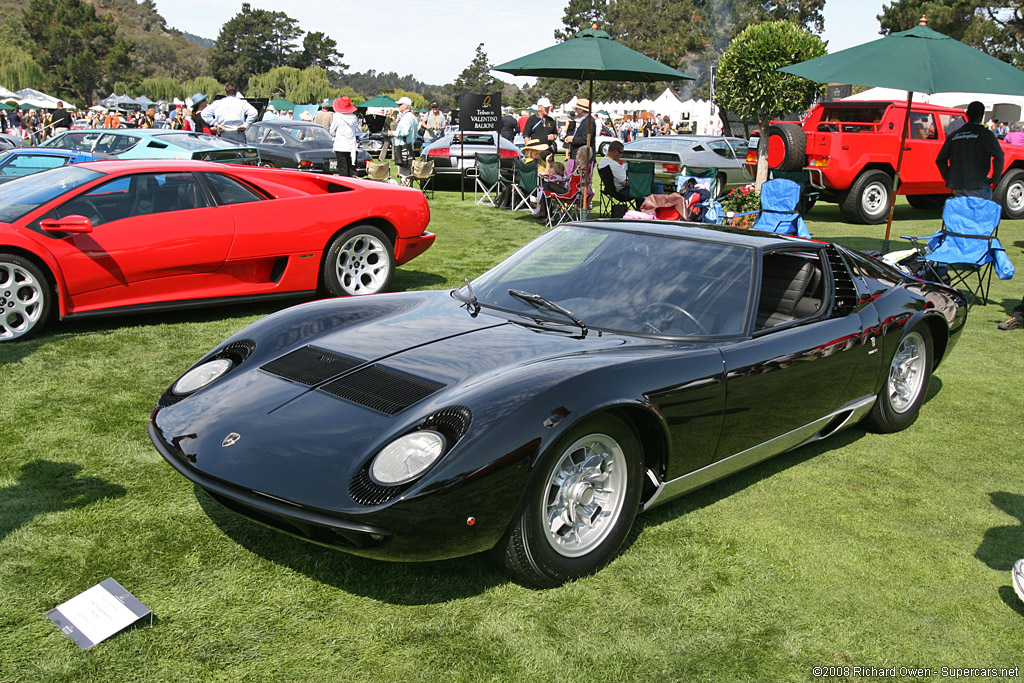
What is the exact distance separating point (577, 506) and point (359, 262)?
480 centimetres

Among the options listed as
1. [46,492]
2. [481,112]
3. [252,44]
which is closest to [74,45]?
[252,44]

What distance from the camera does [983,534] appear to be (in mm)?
3625

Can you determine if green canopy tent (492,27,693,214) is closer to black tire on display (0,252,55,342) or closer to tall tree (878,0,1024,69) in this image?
black tire on display (0,252,55,342)

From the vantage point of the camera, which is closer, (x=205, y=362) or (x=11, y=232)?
(x=205, y=362)

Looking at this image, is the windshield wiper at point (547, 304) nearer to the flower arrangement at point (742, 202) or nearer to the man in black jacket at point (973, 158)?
the man in black jacket at point (973, 158)

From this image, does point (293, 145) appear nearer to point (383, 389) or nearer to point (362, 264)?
point (362, 264)

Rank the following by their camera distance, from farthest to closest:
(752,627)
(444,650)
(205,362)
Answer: (205,362)
(752,627)
(444,650)

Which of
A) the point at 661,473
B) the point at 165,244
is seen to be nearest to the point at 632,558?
the point at 661,473

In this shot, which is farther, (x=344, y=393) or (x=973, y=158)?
(x=973, y=158)

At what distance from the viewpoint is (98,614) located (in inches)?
104

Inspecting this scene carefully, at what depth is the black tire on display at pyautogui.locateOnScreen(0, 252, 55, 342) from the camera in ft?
18.5

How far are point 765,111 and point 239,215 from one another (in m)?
16.2

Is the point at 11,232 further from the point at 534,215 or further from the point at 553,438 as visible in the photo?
the point at 534,215

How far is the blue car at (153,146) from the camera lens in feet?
41.2
